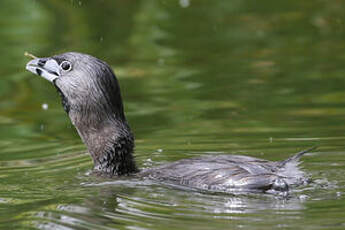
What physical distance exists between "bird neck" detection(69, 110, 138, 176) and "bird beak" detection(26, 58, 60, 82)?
0.40m

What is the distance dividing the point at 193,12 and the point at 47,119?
709 cm

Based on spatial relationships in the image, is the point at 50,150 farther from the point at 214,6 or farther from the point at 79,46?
the point at 214,6

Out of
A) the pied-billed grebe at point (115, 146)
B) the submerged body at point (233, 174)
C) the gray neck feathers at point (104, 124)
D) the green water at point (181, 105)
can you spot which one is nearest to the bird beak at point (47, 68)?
the pied-billed grebe at point (115, 146)

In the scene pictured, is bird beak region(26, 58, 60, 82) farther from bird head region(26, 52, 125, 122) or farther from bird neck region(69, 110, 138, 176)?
bird neck region(69, 110, 138, 176)

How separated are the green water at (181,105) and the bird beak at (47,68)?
1.01m

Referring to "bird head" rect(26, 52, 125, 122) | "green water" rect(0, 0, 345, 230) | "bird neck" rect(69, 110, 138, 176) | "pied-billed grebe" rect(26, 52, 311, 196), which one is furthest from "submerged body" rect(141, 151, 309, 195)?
"bird head" rect(26, 52, 125, 122)

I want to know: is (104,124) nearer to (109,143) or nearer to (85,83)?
(109,143)

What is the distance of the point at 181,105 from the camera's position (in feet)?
40.3

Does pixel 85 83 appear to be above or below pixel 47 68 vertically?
below

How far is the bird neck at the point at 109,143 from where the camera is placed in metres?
8.88

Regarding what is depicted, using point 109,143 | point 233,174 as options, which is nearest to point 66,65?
point 109,143

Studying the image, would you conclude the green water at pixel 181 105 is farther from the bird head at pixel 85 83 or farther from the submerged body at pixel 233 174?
the bird head at pixel 85 83

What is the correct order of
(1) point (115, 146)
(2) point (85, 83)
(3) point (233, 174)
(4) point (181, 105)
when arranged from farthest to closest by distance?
1. (4) point (181, 105)
2. (1) point (115, 146)
3. (2) point (85, 83)
4. (3) point (233, 174)

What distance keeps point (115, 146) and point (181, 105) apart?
3438mm
